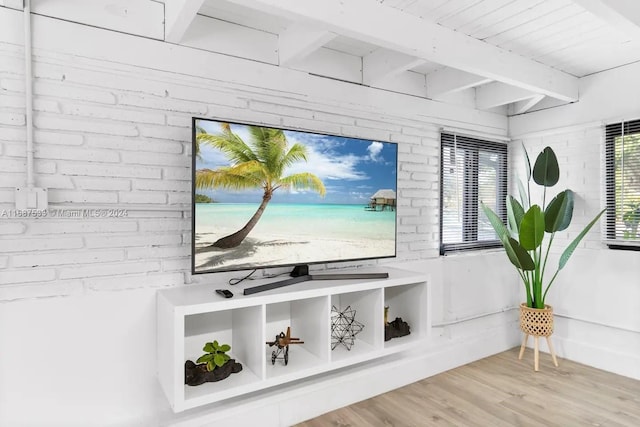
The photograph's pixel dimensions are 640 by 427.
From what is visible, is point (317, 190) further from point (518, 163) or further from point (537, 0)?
point (518, 163)

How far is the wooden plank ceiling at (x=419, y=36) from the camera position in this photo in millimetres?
1855

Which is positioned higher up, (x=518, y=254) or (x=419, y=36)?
(x=419, y=36)

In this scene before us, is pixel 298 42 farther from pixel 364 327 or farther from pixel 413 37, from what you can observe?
pixel 364 327

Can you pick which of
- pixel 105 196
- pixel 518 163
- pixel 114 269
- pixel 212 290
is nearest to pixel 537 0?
pixel 518 163

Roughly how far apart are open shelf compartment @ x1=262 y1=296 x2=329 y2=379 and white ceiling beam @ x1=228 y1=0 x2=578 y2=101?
1.38m

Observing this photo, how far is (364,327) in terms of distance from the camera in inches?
97.1

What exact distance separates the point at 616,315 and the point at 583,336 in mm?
316

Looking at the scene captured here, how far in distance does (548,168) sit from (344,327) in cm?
204

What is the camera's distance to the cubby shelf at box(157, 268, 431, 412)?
1.80m

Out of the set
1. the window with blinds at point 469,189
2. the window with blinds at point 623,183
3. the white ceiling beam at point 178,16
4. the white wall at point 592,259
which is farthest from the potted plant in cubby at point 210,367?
the window with blinds at point 623,183

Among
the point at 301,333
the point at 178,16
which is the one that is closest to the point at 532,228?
the point at 301,333

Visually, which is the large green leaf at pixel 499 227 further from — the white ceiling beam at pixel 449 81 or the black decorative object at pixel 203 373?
the black decorative object at pixel 203 373

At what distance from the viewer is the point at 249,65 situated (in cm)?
232

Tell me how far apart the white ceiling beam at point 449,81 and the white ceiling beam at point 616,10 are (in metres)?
0.89
